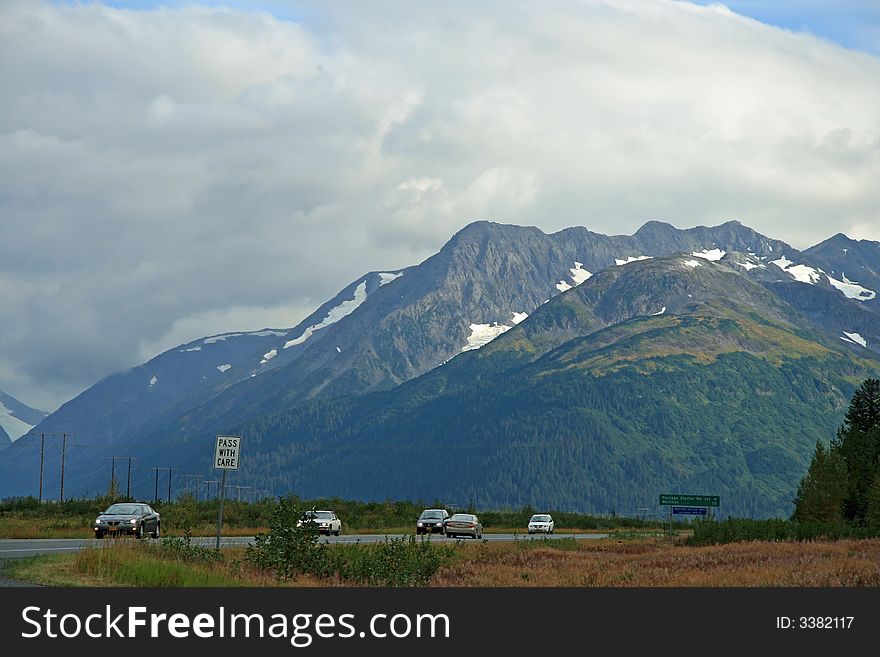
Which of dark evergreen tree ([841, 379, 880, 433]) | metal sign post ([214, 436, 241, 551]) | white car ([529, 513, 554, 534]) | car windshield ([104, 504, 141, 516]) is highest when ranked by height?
dark evergreen tree ([841, 379, 880, 433])

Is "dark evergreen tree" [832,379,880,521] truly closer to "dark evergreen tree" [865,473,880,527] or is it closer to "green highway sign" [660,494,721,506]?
"green highway sign" [660,494,721,506]

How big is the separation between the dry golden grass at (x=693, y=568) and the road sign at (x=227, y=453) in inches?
286

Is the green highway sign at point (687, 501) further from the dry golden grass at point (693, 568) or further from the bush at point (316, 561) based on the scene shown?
the bush at point (316, 561)

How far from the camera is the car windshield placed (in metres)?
55.4

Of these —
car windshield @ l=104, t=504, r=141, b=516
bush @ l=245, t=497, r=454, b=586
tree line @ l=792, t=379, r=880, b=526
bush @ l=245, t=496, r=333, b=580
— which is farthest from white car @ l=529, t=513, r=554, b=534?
bush @ l=245, t=496, r=333, b=580

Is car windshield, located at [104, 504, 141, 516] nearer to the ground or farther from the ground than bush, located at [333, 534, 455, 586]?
farther from the ground

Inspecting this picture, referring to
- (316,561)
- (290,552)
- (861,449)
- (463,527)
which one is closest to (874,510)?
(463,527)

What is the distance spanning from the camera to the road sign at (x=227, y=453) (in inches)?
1389

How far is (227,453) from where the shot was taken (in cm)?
3556

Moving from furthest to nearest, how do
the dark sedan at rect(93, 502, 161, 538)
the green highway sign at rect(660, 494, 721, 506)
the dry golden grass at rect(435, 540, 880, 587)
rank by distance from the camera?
Result: 1. the green highway sign at rect(660, 494, 721, 506)
2. the dark sedan at rect(93, 502, 161, 538)
3. the dry golden grass at rect(435, 540, 880, 587)

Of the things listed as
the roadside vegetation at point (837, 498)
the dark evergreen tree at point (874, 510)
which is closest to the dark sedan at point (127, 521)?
the roadside vegetation at point (837, 498)

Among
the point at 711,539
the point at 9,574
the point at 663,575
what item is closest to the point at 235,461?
the point at 9,574
